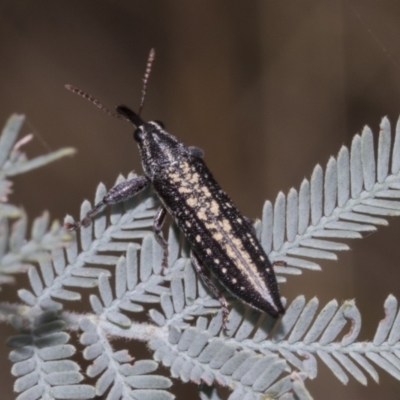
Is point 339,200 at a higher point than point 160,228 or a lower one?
higher

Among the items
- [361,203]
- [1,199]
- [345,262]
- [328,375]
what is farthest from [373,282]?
[1,199]

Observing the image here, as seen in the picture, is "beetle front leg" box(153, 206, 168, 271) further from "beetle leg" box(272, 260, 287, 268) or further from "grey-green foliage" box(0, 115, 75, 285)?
"grey-green foliage" box(0, 115, 75, 285)

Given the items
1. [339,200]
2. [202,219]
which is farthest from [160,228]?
[339,200]

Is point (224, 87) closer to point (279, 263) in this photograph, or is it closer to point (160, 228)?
point (160, 228)

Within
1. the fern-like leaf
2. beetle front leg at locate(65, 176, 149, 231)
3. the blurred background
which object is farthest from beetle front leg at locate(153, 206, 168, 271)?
the blurred background

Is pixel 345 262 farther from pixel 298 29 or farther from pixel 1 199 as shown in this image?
pixel 1 199

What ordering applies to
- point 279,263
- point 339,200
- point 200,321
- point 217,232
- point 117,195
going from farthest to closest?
1. point 217,232
2. point 117,195
3. point 279,263
4. point 339,200
5. point 200,321
